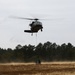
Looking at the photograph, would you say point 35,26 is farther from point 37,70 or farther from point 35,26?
point 37,70

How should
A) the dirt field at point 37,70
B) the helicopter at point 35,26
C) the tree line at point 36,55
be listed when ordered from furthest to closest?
the tree line at point 36,55
the helicopter at point 35,26
the dirt field at point 37,70

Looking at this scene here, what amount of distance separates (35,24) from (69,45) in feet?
Result: 294

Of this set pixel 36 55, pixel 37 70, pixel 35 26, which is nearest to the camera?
pixel 37 70

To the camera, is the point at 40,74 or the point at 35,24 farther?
the point at 35,24

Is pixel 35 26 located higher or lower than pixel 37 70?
higher

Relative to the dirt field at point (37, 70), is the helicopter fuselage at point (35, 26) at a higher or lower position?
higher

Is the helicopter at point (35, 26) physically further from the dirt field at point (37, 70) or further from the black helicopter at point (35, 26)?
the dirt field at point (37, 70)

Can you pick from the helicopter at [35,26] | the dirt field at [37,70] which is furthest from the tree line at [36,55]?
the dirt field at [37,70]

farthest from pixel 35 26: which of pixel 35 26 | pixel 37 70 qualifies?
pixel 37 70

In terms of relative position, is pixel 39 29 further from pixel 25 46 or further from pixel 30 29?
pixel 25 46

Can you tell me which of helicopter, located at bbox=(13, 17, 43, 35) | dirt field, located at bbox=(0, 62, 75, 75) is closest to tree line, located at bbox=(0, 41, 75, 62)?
helicopter, located at bbox=(13, 17, 43, 35)

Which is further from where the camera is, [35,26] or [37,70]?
[35,26]

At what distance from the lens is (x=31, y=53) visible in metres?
121

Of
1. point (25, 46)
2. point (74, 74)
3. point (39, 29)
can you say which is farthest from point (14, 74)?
point (25, 46)
